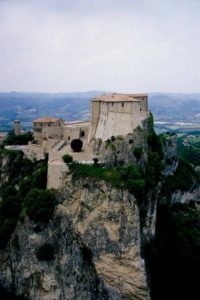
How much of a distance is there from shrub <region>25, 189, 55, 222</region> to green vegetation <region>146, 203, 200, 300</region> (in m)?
11.9

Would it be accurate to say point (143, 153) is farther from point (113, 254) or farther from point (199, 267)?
point (199, 267)

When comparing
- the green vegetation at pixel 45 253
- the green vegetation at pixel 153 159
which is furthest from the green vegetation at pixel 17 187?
the green vegetation at pixel 153 159

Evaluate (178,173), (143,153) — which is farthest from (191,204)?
(143,153)

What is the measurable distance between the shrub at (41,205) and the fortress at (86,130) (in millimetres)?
1645

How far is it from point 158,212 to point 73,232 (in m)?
16.7

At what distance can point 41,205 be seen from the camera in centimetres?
4875

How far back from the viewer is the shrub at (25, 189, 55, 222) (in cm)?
4872

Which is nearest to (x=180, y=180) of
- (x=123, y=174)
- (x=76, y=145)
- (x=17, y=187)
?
(x=76, y=145)

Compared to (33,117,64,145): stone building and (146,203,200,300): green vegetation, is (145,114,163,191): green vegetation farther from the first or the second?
(33,117,64,145): stone building

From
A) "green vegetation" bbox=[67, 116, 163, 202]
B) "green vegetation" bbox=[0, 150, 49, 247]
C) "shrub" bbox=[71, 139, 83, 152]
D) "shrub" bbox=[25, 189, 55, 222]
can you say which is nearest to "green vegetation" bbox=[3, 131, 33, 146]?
"green vegetation" bbox=[0, 150, 49, 247]

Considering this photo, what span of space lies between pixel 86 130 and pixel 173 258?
1811 centimetres

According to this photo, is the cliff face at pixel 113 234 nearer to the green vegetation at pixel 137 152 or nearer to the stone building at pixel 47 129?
the green vegetation at pixel 137 152

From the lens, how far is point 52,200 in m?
49.2

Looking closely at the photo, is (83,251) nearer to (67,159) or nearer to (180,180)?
(67,159)
